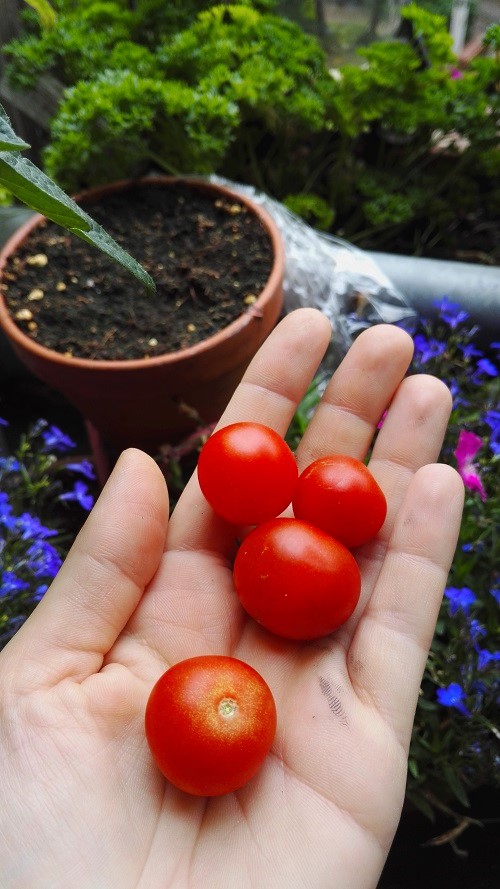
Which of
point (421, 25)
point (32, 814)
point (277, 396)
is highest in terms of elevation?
point (421, 25)

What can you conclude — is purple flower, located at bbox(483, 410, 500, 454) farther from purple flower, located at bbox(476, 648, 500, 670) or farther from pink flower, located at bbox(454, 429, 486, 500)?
purple flower, located at bbox(476, 648, 500, 670)

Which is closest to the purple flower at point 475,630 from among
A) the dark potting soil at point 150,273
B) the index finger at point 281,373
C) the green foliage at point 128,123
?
the index finger at point 281,373

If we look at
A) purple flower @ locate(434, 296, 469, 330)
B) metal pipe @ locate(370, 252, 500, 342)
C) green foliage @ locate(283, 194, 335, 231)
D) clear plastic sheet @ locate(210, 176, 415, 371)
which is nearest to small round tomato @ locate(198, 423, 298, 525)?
purple flower @ locate(434, 296, 469, 330)

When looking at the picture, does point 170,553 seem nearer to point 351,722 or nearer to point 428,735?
point 351,722

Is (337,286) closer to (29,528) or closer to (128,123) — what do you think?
(128,123)

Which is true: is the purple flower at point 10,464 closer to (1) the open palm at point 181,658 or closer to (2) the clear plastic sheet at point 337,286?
(1) the open palm at point 181,658

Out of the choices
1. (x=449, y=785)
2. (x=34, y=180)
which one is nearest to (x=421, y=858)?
(x=449, y=785)
